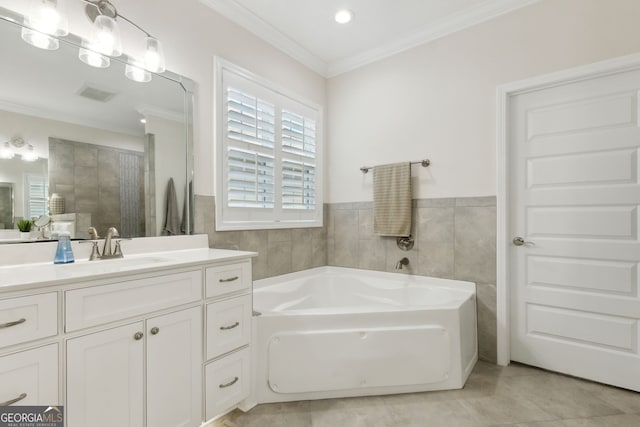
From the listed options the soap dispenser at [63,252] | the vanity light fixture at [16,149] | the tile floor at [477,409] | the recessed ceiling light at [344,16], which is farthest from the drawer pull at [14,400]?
the recessed ceiling light at [344,16]

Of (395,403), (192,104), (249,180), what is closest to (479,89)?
(249,180)

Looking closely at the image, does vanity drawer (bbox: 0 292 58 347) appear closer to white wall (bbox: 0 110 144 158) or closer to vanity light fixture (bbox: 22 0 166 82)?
white wall (bbox: 0 110 144 158)

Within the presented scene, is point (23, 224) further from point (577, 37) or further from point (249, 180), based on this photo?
point (577, 37)

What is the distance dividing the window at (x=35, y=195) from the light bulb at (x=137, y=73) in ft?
2.42

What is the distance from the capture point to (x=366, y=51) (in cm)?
293

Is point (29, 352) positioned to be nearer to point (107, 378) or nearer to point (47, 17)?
point (107, 378)

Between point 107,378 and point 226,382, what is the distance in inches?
23.6

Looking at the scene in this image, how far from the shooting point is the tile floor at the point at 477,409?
1.68 meters

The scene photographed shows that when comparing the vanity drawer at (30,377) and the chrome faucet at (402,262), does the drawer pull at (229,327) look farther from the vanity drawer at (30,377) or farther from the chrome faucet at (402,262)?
the chrome faucet at (402,262)

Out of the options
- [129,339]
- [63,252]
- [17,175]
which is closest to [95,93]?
[17,175]

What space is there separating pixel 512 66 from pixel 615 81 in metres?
0.60

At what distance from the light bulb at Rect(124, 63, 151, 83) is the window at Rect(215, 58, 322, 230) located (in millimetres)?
470

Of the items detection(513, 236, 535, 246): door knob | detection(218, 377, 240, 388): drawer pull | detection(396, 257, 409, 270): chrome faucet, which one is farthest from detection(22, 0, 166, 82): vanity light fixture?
detection(513, 236, 535, 246): door knob

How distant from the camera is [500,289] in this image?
2330 mm
